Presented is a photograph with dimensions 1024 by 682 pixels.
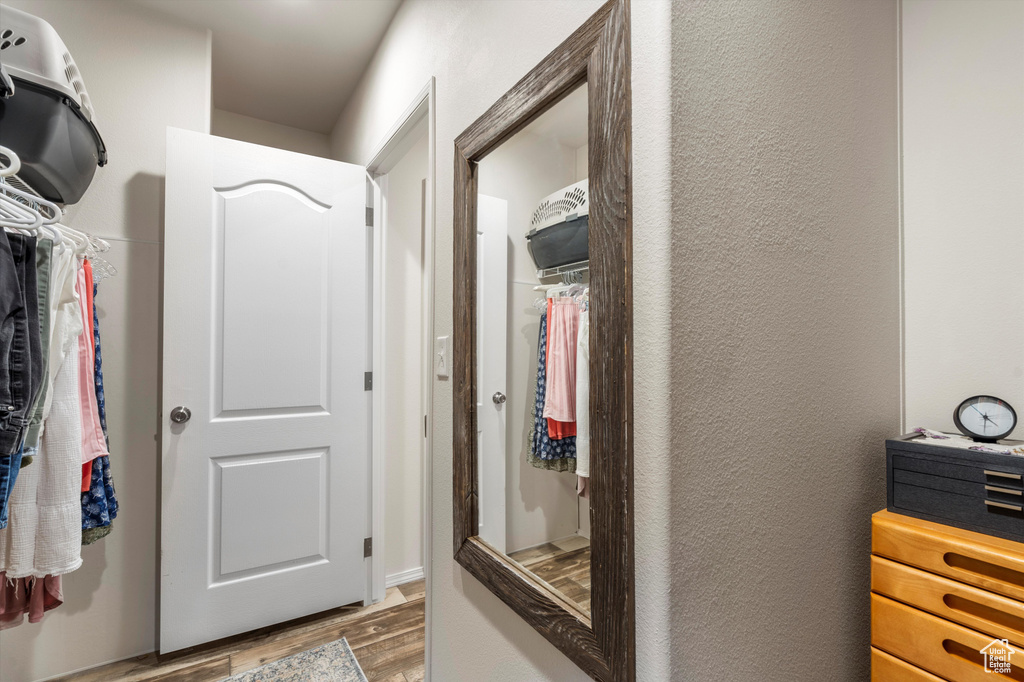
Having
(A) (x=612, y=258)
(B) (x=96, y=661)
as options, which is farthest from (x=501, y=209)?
(B) (x=96, y=661)

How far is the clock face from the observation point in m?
0.90

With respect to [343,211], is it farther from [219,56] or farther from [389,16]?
[219,56]

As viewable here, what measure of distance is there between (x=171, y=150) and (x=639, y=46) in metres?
1.93

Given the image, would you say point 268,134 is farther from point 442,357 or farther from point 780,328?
point 780,328

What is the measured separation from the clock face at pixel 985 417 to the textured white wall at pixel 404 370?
2.12 metres

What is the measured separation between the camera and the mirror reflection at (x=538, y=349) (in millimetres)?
884

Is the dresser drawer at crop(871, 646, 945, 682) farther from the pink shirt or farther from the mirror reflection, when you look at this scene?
the pink shirt

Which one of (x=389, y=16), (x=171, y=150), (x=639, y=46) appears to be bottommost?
(x=639, y=46)

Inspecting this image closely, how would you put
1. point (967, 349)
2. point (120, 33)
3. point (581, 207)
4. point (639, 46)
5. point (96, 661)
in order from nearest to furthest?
point (639, 46), point (581, 207), point (967, 349), point (96, 661), point (120, 33)

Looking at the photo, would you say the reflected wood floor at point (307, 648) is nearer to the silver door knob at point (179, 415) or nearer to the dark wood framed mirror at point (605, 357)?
the silver door knob at point (179, 415)

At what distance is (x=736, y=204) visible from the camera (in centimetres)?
79

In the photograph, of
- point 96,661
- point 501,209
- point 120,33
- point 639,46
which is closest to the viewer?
point 639,46

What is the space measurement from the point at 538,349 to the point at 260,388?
1474 millimetres

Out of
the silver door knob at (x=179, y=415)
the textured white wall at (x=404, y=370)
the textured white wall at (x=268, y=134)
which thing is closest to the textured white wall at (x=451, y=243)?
the textured white wall at (x=404, y=370)
